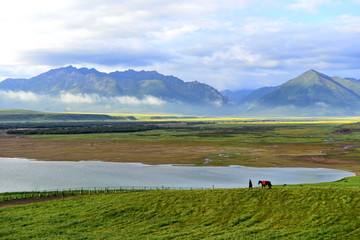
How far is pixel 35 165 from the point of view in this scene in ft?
318

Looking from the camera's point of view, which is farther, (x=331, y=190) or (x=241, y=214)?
(x=331, y=190)

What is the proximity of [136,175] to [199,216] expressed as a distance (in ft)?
147

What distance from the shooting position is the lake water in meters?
71.6

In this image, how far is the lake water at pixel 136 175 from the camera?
235 feet

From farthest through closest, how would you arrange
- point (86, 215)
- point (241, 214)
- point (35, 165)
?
point (35, 165)
point (86, 215)
point (241, 214)

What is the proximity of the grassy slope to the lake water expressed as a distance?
23660 mm

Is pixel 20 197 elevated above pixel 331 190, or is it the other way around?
pixel 331 190

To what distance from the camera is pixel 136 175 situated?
3243 inches

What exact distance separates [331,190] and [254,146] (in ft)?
325

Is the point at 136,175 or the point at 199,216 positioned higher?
the point at 199,216

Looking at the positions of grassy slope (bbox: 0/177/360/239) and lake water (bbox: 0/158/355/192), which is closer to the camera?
grassy slope (bbox: 0/177/360/239)

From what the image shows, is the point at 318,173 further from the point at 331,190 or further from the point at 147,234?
the point at 147,234

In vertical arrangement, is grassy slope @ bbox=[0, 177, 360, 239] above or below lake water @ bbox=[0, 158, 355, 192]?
above

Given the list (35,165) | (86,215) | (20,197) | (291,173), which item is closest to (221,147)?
(291,173)
